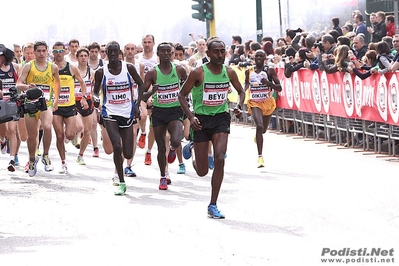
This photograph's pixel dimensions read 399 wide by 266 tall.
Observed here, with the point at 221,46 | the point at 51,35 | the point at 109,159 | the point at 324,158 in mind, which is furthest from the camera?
the point at 51,35

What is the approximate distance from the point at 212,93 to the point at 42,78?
15.5 ft

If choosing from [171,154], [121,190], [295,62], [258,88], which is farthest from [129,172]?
[295,62]

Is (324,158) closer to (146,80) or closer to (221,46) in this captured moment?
(146,80)

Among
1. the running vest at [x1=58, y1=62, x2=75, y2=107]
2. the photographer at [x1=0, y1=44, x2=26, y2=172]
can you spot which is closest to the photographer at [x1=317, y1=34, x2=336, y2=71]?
the running vest at [x1=58, y1=62, x2=75, y2=107]

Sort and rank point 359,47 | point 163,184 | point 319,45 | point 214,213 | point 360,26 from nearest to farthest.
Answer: point 214,213 → point 163,184 → point 359,47 → point 319,45 → point 360,26

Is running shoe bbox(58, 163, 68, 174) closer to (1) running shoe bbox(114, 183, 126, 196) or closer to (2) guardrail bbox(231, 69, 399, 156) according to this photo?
(1) running shoe bbox(114, 183, 126, 196)

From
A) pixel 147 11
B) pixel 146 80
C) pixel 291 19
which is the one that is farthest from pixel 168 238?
pixel 147 11

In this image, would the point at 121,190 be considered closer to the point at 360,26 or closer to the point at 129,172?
the point at 129,172

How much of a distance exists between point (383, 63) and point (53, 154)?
22.6 ft

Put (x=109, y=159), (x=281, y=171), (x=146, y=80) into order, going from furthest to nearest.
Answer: (x=109, y=159) → (x=281, y=171) → (x=146, y=80)

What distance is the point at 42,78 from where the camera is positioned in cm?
1548

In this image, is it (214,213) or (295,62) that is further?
(295,62)

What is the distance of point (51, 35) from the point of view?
2630 inches

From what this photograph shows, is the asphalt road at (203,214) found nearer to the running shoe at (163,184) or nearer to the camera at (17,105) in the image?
the running shoe at (163,184)
